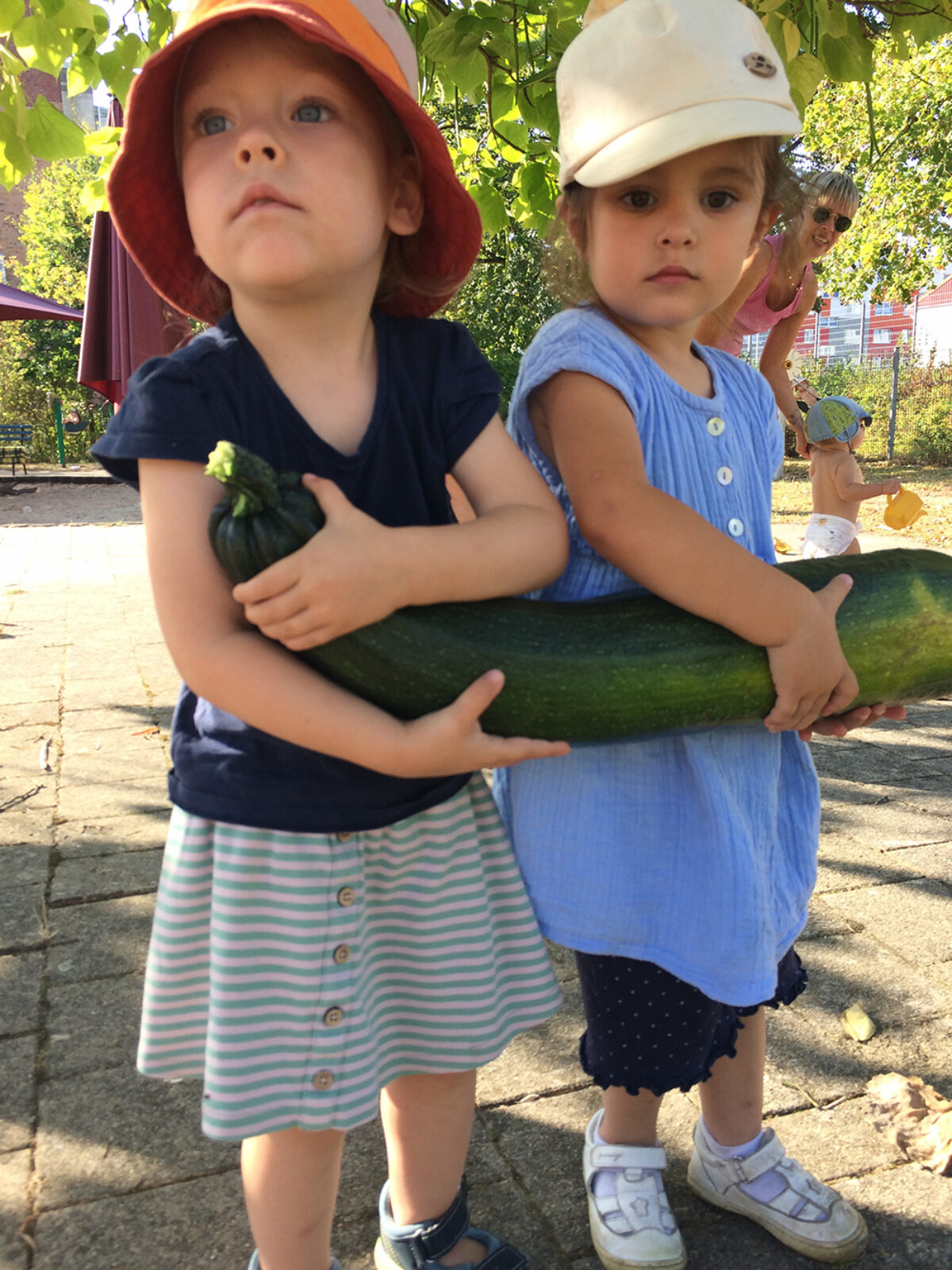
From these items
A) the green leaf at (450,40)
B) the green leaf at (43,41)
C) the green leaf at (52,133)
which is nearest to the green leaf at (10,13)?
the green leaf at (43,41)

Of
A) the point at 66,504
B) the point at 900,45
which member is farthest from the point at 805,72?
the point at 66,504

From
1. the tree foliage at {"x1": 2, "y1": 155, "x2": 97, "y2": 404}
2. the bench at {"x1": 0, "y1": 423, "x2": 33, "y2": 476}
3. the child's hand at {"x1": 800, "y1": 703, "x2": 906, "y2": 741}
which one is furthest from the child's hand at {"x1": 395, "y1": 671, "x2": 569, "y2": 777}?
the tree foliage at {"x1": 2, "y1": 155, "x2": 97, "y2": 404}

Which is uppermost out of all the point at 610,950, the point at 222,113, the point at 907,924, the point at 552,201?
the point at 552,201

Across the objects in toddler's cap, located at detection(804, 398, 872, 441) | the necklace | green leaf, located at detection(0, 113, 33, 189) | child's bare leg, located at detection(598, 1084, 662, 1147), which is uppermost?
green leaf, located at detection(0, 113, 33, 189)

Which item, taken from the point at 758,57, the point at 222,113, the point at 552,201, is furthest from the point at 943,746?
the point at 222,113

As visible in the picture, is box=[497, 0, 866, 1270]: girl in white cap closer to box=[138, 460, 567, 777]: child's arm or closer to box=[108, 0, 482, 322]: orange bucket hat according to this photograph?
box=[108, 0, 482, 322]: orange bucket hat

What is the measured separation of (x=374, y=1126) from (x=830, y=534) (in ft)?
16.6

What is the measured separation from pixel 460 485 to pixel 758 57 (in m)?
0.77

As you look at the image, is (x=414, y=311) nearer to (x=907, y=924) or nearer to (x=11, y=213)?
(x=907, y=924)

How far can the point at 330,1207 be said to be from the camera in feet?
5.38

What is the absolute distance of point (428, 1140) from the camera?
1712mm

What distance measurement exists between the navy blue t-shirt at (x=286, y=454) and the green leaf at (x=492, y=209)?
2.66m

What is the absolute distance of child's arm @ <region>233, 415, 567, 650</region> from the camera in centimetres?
127

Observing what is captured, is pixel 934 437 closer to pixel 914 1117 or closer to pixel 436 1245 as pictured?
pixel 914 1117
